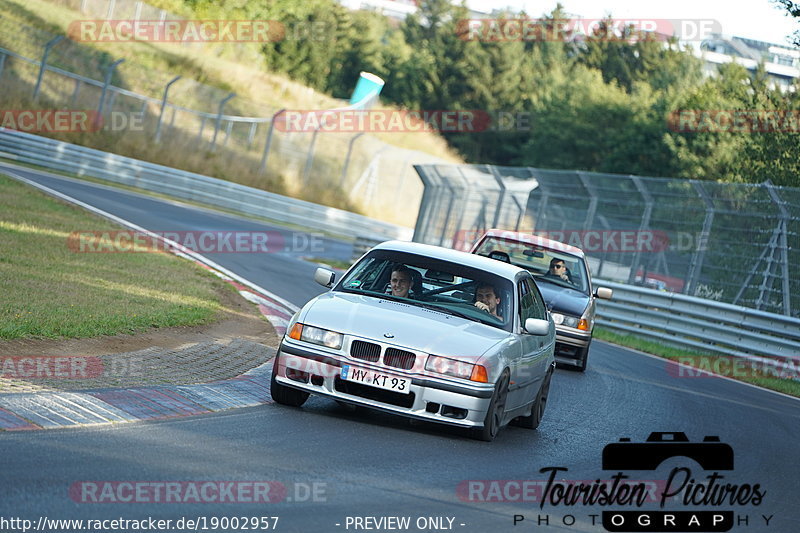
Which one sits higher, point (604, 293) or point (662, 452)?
point (604, 293)

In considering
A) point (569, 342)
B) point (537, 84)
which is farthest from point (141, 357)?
point (537, 84)

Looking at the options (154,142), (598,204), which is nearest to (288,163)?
(154,142)

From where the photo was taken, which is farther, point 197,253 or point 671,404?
point 197,253

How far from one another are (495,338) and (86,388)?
303cm

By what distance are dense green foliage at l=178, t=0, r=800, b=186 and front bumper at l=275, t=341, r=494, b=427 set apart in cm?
4265

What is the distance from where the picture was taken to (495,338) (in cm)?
840

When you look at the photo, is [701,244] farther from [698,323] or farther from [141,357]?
[141,357]

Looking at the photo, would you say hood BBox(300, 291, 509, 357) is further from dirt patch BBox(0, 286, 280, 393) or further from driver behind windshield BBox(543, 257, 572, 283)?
driver behind windshield BBox(543, 257, 572, 283)

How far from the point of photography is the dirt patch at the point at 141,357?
26.4 feet

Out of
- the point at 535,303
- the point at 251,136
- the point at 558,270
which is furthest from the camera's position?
the point at 251,136

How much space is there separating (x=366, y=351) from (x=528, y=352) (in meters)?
1.70

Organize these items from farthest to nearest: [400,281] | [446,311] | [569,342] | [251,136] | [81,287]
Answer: [251,136] < [569,342] < [81,287] < [400,281] < [446,311]

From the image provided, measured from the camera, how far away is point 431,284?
30.6 feet

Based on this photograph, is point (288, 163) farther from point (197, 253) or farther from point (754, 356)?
point (754, 356)
